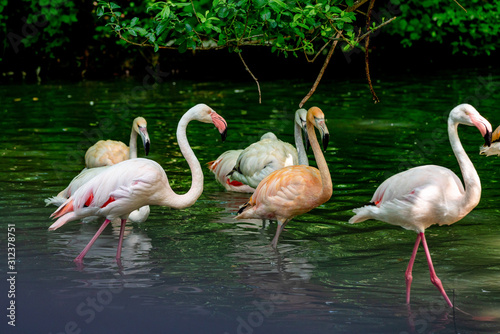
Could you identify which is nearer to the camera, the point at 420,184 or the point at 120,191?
the point at 420,184

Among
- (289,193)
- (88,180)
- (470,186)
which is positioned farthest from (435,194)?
(88,180)

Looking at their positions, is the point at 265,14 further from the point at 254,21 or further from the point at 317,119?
the point at 317,119

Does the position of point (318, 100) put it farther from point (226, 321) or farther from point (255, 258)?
point (226, 321)

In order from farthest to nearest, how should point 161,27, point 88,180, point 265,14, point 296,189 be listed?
point 88,180 → point 296,189 → point 161,27 → point 265,14

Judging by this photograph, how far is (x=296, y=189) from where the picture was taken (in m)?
6.09

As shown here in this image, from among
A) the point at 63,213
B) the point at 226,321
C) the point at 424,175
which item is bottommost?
the point at 226,321

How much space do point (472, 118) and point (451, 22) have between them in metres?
16.0

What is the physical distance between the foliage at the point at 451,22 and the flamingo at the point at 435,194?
15123 mm

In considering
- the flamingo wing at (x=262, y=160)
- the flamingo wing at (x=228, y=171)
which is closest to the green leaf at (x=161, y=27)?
the flamingo wing at (x=262, y=160)

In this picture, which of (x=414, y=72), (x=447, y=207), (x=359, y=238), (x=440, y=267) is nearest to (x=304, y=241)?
(x=359, y=238)

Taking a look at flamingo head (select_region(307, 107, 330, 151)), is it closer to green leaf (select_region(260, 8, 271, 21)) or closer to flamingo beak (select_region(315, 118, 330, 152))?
flamingo beak (select_region(315, 118, 330, 152))

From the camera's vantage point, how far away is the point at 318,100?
15117 mm

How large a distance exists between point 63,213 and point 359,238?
2.51 meters

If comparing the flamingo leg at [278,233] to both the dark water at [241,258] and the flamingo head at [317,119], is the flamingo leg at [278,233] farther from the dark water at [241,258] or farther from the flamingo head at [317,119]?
the flamingo head at [317,119]
